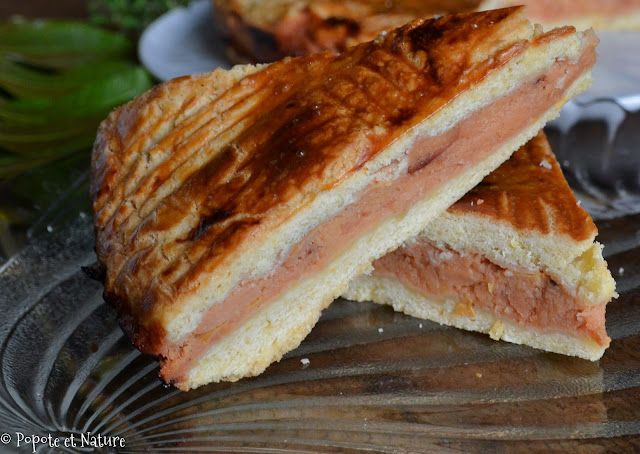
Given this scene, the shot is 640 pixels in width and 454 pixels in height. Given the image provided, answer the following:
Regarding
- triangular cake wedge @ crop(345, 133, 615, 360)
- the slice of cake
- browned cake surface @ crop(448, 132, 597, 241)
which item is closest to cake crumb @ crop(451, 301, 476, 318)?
triangular cake wedge @ crop(345, 133, 615, 360)

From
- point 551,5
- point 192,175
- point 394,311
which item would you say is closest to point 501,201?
point 394,311

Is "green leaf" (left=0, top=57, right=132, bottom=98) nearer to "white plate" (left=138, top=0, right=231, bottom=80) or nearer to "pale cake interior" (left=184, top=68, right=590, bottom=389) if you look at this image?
"white plate" (left=138, top=0, right=231, bottom=80)

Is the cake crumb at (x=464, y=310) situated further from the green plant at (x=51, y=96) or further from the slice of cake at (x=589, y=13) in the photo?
the slice of cake at (x=589, y=13)

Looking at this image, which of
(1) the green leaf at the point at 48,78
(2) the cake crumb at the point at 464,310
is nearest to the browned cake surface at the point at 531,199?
(2) the cake crumb at the point at 464,310

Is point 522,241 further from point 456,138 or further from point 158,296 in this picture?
point 158,296

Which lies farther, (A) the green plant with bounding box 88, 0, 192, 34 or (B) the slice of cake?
(A) the green plant with bounding box 88, 0, 192, 34

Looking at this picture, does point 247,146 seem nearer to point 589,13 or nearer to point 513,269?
point 513,269
